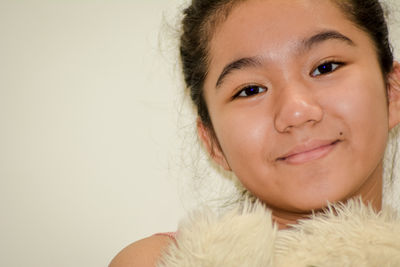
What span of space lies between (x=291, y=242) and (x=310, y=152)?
0.21 m

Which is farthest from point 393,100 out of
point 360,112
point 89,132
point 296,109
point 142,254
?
point 89,132

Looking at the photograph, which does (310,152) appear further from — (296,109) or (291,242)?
(291,242)

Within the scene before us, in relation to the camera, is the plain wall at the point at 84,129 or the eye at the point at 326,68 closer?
the eye at the point at 326,68

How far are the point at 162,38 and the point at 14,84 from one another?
434mm

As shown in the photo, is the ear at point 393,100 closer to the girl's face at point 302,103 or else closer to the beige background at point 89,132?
the girl's face at point 302,103

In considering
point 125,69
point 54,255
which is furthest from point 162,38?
point 54,255

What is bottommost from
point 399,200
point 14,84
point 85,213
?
point 399,200

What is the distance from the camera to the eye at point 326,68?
699 mm

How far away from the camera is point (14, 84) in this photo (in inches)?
39.1

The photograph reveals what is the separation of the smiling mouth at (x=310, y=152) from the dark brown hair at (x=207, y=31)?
0.23 metres

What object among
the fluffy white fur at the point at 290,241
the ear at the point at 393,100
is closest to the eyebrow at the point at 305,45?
the ear at the point at 393,100

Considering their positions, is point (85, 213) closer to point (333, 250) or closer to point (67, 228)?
point (67, 228)

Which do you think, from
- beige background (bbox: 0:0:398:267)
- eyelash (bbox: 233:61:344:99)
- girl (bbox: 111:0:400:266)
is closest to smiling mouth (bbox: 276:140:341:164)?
girl (bbox: 111:0:400:266)

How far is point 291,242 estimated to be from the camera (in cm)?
52
